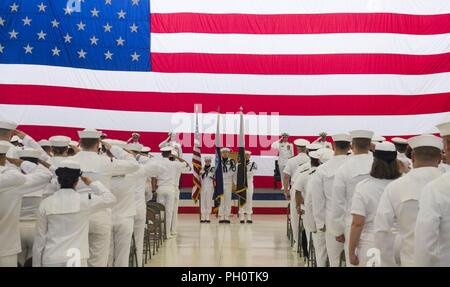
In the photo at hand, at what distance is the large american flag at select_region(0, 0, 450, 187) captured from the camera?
15031 millimetres

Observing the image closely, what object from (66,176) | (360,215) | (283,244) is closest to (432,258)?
(360,215)

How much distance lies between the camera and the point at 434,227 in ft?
11.0

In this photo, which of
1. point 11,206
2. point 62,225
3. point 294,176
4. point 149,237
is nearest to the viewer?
point 62,225

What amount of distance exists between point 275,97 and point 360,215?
35.1 feet

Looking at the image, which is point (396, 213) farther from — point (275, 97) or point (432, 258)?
point (275, 97)

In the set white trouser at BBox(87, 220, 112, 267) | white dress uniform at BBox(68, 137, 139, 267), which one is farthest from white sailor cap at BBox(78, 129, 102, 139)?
white trouser at BBox(87, 220, 112, 267)

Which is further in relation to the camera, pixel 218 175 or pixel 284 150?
pixel 284 150

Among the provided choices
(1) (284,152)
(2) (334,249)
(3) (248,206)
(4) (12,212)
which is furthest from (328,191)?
(1) (284,152)

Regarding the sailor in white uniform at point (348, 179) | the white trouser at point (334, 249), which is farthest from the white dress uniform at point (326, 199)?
the sailor in white uniform at point (348, 179)

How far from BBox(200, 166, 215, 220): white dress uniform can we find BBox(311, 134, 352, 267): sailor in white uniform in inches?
290

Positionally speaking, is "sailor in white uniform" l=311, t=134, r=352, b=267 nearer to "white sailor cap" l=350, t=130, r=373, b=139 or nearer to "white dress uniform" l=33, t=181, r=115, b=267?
"white sailor cap" l=350, t=130, r=373, b=139

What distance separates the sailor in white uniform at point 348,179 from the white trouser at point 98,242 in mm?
1991

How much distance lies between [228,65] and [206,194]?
10.8 feet

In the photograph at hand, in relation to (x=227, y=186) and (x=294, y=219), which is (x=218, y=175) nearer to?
(x=227, y=186)
